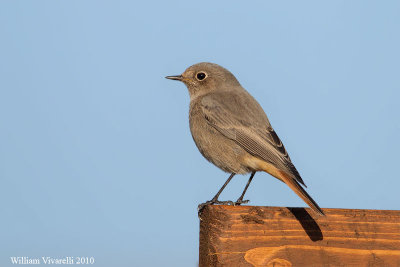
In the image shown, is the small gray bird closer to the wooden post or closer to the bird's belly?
the bird's belly

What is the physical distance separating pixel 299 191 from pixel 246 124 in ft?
4.77

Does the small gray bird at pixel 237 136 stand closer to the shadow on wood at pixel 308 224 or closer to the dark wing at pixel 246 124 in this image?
the dark wing at pixel 246 124

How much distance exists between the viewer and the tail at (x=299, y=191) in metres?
4.11

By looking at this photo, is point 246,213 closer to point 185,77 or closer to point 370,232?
point 370,232

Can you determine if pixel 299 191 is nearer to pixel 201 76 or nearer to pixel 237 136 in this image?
pixel 237 136

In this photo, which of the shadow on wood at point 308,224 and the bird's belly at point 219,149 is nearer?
the shadow on wood at point 308,224

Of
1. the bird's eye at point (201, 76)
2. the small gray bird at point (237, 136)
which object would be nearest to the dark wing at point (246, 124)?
the small gray bird at point (237, 136)

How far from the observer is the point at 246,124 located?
238 inches

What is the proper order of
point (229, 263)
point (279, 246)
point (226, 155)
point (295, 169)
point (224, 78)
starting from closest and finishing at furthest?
point (229, 263) → point (279, 246) → point (295, 169) → point (226, 155) → point (224, 78)

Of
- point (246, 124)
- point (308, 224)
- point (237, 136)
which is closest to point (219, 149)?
point (237, 136)

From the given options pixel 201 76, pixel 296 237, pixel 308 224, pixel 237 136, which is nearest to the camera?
pixel 296 237

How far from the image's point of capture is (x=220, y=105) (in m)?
6.39

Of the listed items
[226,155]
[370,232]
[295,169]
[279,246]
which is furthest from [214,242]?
[226,155]

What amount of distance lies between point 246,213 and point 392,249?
4.45 feet
